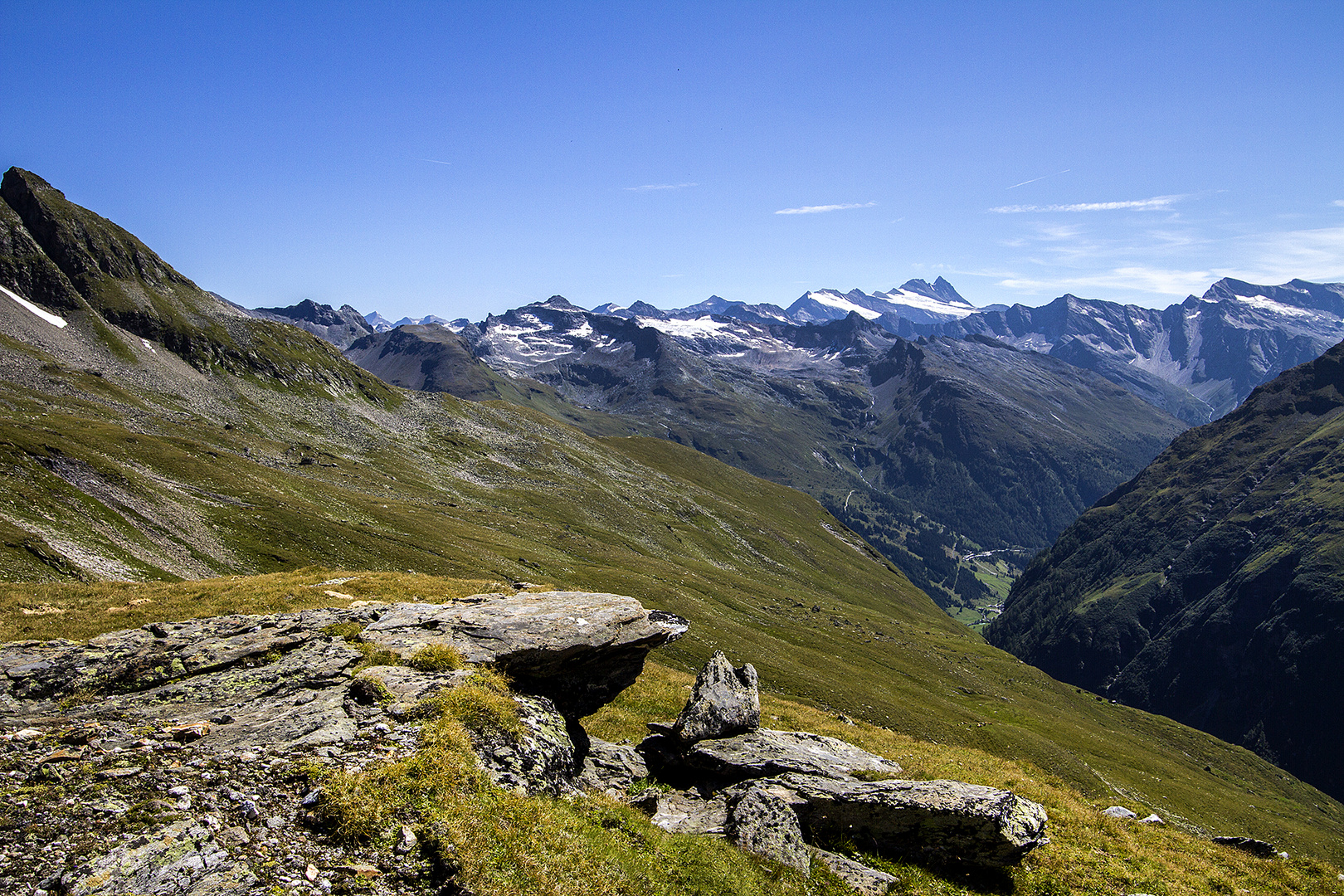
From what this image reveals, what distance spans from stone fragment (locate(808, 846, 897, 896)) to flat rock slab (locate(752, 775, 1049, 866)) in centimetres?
102

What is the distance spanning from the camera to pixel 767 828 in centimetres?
1839

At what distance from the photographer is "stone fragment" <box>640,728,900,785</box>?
72.2 feet

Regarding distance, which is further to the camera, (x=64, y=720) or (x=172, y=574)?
(x=172, y=574)

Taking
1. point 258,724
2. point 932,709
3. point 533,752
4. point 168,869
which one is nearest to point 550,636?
point 533,752

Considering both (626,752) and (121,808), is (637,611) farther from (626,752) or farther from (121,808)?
(121,808)

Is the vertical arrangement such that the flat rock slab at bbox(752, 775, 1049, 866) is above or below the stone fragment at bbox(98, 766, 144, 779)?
below

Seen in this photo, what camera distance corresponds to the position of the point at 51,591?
1323 inches

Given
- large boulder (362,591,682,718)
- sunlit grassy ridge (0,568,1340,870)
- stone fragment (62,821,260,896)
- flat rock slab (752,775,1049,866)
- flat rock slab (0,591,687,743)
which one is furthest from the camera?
sunlit grassy ridge (0,568,1340,870)

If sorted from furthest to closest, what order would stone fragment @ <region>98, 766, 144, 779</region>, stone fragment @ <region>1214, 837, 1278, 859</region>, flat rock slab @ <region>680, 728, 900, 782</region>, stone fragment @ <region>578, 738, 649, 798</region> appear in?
stone fragment @ <region>1214, 837, 1278, 859</region>
flat rock slab @ <region>680, 728, 900, 782</region>
stone fragment @ <region>578, 738, 649, 798</region>
stone fragment @ <region>98, 766, 144, 779</region>

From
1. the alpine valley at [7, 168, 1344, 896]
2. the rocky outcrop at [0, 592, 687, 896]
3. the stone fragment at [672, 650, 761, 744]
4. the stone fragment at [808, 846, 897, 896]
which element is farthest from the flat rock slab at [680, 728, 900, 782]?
the stone fragment at [808, 846, 897, 896]

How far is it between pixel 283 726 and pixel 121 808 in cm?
405

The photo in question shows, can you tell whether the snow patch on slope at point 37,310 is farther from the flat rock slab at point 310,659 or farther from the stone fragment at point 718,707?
the stone fragment at point 718,707

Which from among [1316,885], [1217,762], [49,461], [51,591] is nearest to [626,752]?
[1316,885]

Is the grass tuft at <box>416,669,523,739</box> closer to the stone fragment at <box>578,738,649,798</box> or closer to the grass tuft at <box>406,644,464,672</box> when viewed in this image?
the grass tuft at <box>406,644,464,672</box>
